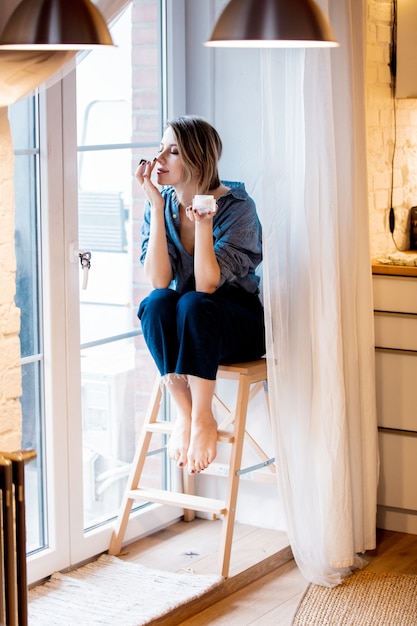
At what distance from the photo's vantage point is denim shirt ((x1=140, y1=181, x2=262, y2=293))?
319 centimetres

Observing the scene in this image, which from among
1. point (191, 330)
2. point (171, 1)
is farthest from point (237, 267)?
point (171, 1)

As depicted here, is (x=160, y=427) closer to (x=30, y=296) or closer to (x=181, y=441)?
(x=181, y=441)

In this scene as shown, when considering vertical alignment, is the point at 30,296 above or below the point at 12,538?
above

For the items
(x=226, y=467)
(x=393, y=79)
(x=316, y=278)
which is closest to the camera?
(x=316, y=278)

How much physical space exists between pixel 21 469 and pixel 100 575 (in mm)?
1154

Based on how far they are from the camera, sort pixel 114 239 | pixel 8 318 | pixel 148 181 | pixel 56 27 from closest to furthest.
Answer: pixel 56 27
pixel 8 318
pixel 148 181
pixel 114 239

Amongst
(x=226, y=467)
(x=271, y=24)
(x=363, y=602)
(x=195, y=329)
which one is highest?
(x=271, y=24)

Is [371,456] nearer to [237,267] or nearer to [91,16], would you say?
[237,267]

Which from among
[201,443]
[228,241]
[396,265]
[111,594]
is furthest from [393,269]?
[111,594]

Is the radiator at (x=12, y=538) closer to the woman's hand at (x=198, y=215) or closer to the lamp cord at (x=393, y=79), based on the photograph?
the woman's hand at (x=198, y=215)

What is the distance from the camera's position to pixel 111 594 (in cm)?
305

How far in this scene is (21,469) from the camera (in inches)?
84.3

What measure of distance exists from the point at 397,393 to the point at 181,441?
3.07ft

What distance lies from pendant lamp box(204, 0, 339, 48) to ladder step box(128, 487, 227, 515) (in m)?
1.52
